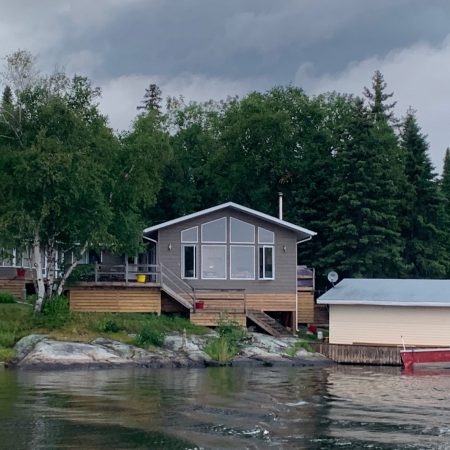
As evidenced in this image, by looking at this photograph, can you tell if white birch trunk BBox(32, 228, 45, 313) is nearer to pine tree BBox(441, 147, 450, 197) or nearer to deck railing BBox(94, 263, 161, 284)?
deck railing BBox(94, 263, 161, 284)

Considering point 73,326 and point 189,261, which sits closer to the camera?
point 73,326

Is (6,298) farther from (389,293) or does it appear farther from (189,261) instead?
(389,293)

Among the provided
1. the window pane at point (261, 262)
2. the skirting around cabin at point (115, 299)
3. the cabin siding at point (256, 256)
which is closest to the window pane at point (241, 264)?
the cabin siding at point (256, 256)

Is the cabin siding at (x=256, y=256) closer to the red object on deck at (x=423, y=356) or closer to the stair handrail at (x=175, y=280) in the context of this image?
the stair handrail at (x=175, y=280)

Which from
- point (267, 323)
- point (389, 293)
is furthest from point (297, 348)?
point (389, 293)

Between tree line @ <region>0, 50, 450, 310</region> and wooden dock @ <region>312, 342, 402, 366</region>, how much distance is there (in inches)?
360

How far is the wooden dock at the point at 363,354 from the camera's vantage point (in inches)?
1367

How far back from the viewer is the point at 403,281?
38.4 metres

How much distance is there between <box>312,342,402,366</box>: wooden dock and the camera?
34719mm

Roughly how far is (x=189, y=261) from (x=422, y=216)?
588 inches

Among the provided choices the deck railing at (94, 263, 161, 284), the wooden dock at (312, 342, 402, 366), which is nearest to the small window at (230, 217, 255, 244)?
the deck railing at (94, 263, 161, 284)

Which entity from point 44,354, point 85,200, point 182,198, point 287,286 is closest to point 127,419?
point 44,354

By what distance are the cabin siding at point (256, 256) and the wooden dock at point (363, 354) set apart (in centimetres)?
502

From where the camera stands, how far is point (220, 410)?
21.2m
